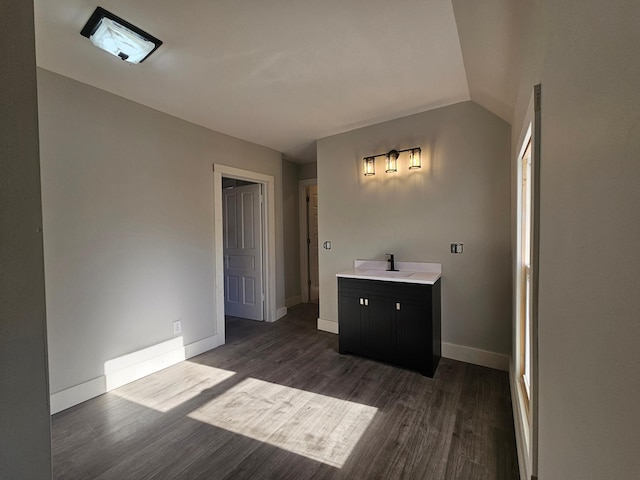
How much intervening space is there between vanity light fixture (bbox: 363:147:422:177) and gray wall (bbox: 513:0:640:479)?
1.99 metres

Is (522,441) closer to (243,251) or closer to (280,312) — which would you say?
(280,312)

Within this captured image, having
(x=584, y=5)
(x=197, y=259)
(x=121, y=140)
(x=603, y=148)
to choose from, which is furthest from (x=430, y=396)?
(x=121, y=140)

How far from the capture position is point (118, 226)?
2457mm

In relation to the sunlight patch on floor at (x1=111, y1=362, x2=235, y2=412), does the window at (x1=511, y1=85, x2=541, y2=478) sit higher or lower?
higher

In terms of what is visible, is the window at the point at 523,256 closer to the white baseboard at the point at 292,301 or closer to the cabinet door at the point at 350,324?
the cabinet door at the point at 350,324

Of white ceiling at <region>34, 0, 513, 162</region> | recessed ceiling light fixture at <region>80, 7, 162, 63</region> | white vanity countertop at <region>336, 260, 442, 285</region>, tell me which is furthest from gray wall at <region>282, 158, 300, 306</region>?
recessed ceiling light fixture at <region>80, 7, 162, 63</region>

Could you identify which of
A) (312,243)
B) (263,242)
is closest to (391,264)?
(263,242)

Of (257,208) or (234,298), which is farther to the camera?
(234,298)

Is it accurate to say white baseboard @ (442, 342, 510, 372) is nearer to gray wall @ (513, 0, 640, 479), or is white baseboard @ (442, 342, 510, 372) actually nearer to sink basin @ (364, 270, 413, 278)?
sink basin @ (364, 270, 413, 278)

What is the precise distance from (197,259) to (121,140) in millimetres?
1349

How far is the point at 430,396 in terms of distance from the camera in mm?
2211

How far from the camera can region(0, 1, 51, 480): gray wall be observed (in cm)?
64

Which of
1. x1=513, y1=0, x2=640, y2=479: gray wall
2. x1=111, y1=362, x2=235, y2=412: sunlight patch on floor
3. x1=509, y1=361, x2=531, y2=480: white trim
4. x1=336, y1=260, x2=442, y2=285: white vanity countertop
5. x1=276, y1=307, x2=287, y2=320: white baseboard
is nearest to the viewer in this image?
x1=513, y1=0, x2=640, y2=479: gray wall

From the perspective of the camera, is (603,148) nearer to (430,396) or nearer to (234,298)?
(430,396)
